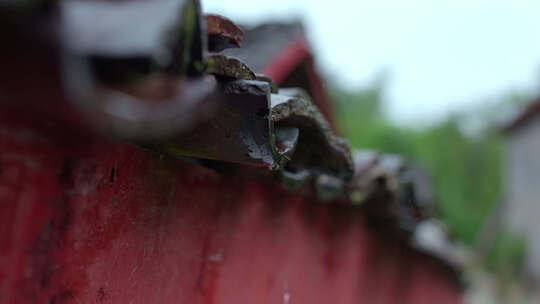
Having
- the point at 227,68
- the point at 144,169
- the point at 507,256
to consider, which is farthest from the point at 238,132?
the point at 507,256

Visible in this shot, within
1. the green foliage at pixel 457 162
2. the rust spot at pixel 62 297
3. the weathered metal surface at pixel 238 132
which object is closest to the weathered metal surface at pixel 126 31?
the weathered metal surface at pixel 238 132

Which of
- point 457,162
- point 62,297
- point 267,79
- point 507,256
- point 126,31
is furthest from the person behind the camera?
point 457,162

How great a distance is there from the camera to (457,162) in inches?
687

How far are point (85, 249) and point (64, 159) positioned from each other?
219mm

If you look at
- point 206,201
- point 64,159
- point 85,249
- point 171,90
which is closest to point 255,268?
point 206,201

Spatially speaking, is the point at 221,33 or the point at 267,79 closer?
the point at 221,33

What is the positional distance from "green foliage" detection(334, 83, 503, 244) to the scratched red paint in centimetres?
1246

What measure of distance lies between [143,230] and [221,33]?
53 cm

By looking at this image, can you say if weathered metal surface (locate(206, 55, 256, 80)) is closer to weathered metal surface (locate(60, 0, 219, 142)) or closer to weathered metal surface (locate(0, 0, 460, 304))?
weathered metal surface (locate(0, 0, 460, 304))

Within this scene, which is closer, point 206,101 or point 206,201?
point 206,101

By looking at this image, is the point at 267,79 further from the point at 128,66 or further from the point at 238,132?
the point at 128,66

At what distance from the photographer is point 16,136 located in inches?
28.4

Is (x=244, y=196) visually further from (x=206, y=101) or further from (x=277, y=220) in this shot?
(x=206, y=101)

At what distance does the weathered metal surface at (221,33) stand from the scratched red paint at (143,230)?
299mm
